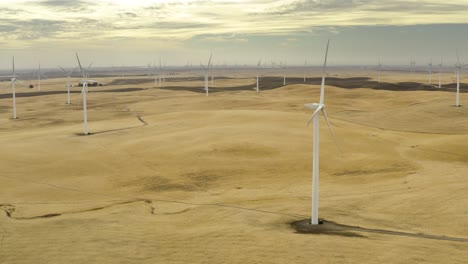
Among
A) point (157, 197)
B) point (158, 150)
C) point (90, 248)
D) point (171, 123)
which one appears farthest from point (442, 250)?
point (171, 123)

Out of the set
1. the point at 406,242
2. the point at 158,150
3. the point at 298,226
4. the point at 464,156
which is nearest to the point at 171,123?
the point at 158,150

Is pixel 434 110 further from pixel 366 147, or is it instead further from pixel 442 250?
pixel 442 250

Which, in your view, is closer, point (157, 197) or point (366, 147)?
point (157, 197)

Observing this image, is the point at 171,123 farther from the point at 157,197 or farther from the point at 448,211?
the point at 448,211

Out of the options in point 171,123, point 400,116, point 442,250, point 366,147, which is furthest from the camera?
point 400,116

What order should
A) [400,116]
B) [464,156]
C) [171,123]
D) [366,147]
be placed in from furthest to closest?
1. [400,116]
2. [171,123]
3. [366,147]
4. [464,156]

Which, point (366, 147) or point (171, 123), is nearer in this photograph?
point (366, 147)
